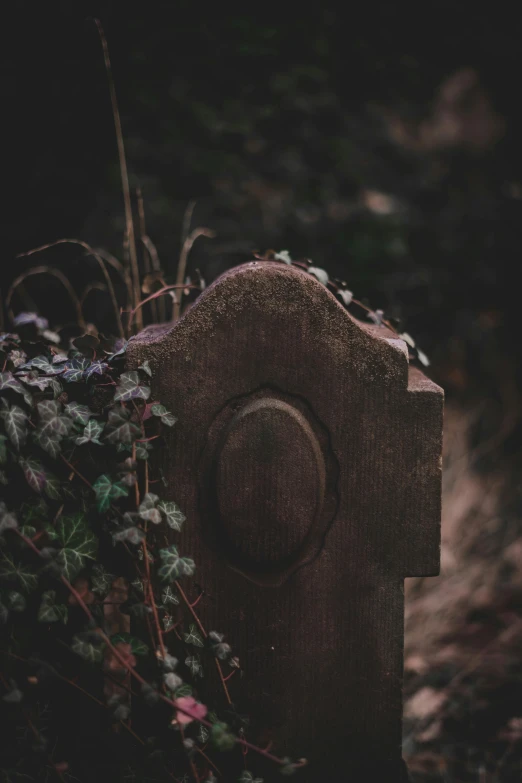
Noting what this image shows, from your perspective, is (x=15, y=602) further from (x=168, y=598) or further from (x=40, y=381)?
(x=40, y=381)

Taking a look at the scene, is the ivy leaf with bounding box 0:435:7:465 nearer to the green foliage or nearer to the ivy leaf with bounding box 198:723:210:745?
the green foliage

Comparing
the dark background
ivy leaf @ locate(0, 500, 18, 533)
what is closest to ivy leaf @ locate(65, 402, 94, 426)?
ivy leaf @ locate(0, 500, 18, 533)

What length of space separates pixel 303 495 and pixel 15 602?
0.62 meters

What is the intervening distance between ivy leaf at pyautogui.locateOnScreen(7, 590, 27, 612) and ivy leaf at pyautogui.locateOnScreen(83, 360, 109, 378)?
1.52ft

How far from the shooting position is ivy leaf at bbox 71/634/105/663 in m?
1.24

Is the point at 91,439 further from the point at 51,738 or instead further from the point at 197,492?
the point at 51,738

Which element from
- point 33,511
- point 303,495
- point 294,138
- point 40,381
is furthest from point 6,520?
point 294,138

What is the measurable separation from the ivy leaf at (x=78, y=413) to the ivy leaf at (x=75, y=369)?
57mm

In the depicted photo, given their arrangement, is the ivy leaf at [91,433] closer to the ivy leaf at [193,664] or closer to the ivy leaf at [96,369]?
the ivy leaf at [96,369]

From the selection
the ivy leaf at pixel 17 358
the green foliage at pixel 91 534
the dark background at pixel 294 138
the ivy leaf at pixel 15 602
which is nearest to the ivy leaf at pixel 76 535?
the green foliage at pixel 91 534

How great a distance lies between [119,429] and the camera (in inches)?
51.1

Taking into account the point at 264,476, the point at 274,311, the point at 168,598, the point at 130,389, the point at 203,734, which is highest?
the point at 274,311

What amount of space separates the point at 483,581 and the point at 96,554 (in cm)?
215

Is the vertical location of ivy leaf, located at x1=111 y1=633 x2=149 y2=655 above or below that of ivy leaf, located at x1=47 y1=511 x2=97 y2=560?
below
